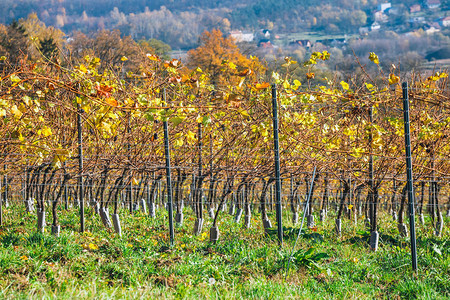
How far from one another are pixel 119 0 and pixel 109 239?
638ft

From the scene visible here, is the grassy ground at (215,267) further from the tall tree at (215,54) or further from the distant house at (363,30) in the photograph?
the distant house at (363,30)

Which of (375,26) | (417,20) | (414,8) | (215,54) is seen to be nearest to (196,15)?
(375,26)

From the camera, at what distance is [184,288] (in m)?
3.83

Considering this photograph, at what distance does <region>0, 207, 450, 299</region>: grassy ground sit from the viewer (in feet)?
12.4

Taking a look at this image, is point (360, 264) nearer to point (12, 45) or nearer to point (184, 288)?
point (184, 288)

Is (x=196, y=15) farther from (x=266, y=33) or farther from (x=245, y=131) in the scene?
(x=245, y=131)

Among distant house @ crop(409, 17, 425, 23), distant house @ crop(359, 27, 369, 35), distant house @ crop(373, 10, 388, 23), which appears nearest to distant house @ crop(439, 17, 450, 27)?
distant house @ crop(409, 17, 425, 23)

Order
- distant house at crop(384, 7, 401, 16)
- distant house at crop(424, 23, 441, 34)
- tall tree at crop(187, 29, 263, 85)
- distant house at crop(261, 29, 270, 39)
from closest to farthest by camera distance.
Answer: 1. tall tree at crop(187, 29, 263, 85)
2. distant house at crop(424, 23, 441, 34)
3. distant house at crop(261, 29, 270, 39)
4. distant house at crop(384, 7, 401, 16)

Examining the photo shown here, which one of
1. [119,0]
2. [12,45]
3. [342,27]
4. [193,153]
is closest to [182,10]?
[119,0]

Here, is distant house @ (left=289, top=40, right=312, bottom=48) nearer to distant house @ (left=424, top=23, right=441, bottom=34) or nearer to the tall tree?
distant house @ (left=424, top=23, right=441, bottom=34)

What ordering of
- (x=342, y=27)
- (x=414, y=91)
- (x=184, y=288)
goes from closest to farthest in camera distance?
1. (x=184, y=288)
2. (x=414, y=91)
3. (x=342, y=27)

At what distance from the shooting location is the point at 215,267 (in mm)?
4324

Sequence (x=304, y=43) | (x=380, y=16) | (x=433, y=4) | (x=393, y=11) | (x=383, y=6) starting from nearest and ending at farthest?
(x=304, y=43)
(x=380, y=16)
(x=393, y=11)
(x=433, y=4)
(x=383, y=6)

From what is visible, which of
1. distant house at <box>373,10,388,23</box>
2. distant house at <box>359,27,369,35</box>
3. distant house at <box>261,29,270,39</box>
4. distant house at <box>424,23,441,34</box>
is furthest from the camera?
distant house at <box>261,29,270,39</box>
